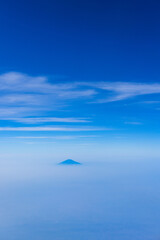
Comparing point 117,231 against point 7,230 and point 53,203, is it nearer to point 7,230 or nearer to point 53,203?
point 7,230

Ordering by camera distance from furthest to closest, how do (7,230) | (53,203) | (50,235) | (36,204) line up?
(53,203), (36,204), (7,230), (50,235)

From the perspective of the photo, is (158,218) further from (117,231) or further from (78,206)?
(78,206)

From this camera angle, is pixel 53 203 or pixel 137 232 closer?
pixel 137 232

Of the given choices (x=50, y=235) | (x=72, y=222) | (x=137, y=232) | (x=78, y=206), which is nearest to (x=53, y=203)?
(x=78, y=206)

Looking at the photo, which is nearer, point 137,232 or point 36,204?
point 137,232

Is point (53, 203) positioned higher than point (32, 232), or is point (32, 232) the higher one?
point (53, 203)

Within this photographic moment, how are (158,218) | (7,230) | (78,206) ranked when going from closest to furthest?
(7,230), (158,218), (78,206)

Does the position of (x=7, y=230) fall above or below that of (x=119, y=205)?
below

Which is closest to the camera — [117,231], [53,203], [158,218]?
[117,231]

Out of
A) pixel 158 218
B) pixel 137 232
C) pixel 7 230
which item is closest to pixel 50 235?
pixel 7 230
